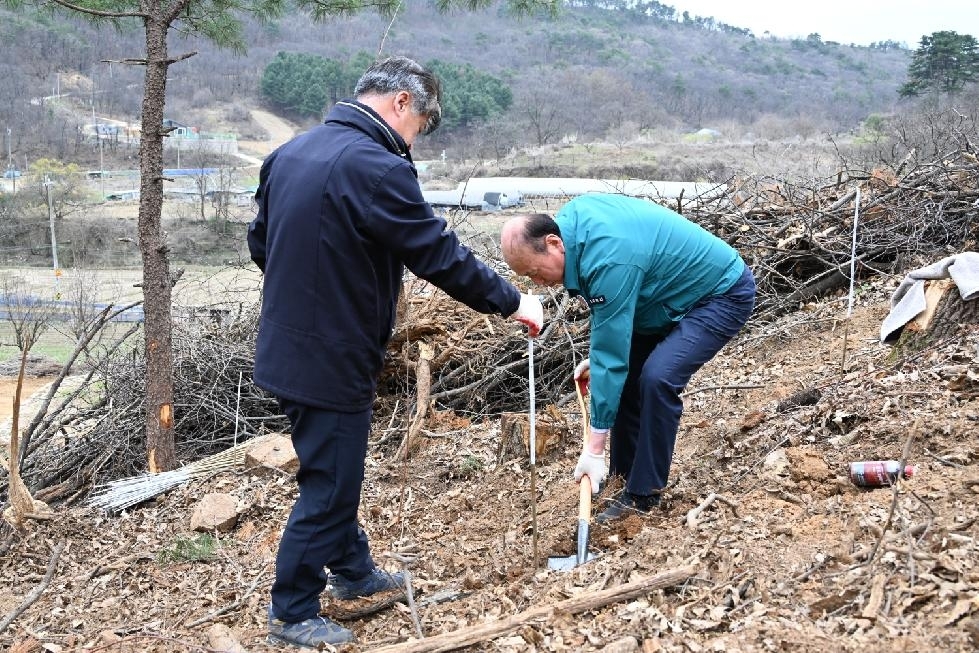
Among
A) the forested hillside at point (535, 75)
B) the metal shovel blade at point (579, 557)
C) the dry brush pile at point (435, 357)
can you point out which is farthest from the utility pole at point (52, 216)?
the metal shovel blade at point (579, 557)

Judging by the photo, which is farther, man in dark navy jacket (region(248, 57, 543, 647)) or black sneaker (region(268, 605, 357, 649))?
black sneaker (region(268, 605, 357, 649))

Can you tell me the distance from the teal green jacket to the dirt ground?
667mm

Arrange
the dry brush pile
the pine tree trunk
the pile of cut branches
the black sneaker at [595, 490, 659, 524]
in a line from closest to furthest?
the black sneaker at [595, 490, 659, 524] < the pine tree trunk < the dry brush pile < the pile of cut branches

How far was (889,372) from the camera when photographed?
429cm

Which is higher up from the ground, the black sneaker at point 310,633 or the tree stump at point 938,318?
the tree stump at point 938,318

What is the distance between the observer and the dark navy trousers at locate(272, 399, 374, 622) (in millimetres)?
2756

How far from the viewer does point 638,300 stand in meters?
3.31

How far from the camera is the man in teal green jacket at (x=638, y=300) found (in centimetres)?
301

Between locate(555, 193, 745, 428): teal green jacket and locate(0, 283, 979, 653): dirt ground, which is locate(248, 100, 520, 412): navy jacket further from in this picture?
locate(0, 283, 979, 653): dirt ground

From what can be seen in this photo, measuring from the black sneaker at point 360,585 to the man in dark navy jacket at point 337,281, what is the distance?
10.7 inches

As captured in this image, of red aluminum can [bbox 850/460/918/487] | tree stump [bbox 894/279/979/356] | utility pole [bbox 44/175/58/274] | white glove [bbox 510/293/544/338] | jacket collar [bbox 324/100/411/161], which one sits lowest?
utility pole [bbox 44/175/58/274]

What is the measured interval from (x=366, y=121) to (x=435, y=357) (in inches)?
127

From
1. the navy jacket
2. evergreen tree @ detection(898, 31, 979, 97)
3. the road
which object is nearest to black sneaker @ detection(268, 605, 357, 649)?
the navy jacket

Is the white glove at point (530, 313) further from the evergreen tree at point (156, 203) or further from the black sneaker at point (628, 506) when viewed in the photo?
the evergreen tree at point (156, 203)
